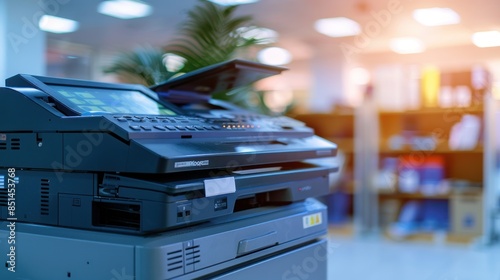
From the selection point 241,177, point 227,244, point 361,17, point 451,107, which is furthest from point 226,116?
point 361,17

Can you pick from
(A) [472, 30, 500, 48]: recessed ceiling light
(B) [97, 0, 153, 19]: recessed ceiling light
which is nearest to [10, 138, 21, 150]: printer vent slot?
(B) [97, 0, 153, 19]: recessed ceiling light

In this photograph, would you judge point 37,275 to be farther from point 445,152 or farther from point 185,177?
point 445,152

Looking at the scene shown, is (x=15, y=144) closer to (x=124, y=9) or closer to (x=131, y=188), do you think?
(x=131, y=188)

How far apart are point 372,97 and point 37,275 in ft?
14.0

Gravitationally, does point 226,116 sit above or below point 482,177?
above

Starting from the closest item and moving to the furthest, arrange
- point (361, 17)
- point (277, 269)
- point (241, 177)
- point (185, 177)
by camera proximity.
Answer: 1. point (185, 177)
2. point (241, 177)
3. point (277, 269)
4. point (361, 17)

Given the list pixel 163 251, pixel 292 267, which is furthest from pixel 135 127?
pixel 292 267

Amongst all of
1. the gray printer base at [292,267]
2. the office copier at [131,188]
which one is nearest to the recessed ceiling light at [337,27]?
the gray printer base at [292,267]

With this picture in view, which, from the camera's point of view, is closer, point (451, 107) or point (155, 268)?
point (155, 268)

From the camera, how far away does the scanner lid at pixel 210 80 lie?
1180mm

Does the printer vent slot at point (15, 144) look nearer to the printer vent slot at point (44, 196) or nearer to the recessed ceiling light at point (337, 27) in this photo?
the printer vent slot at point (44, 196)

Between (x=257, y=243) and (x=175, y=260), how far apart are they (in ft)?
0.75

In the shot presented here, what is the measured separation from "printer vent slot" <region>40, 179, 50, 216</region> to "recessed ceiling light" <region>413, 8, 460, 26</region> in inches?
206

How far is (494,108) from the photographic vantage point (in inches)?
173
